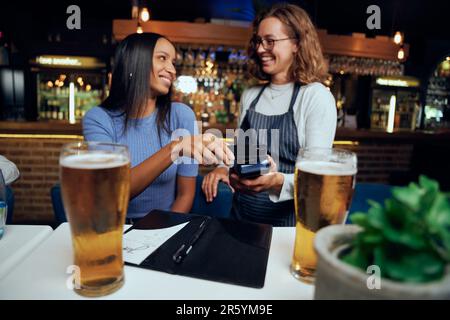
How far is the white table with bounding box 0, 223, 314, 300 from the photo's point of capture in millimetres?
662

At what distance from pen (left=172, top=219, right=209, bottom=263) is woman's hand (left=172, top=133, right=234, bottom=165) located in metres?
0.22

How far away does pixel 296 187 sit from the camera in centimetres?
77

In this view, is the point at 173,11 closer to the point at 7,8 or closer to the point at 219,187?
the point at 7,8

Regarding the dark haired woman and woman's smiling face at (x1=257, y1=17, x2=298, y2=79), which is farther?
woman's smiling face at (x1=257, y1=17, x2=298, y2=79)

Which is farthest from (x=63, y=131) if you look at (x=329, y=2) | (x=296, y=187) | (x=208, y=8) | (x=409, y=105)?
(x=409, y=105)

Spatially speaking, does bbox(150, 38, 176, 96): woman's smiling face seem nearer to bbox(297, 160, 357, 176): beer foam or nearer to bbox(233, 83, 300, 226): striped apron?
bbox(233, 83, 300, 226): striped apron

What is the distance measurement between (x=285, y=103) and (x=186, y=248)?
1.14m

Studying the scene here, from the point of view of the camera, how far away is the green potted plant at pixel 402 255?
43cm

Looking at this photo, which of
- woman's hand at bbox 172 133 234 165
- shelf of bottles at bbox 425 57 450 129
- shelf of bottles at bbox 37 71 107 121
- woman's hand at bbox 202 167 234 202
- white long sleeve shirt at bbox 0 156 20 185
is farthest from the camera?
shelf of bottles at bbox 425 57 450 129

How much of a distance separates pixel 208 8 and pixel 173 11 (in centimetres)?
76

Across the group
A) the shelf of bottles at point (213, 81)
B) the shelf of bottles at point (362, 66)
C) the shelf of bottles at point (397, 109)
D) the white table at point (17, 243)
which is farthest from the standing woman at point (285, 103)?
the shelf of bottles at point (397, 109)

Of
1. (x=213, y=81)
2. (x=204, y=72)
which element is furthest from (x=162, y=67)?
(x=213, y=81)

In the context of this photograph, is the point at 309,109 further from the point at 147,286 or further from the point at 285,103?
the point at 147,286

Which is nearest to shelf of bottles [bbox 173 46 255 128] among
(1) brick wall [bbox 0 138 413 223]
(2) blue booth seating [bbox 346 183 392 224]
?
(1) brick wall [bbox 0 138 413 223]
